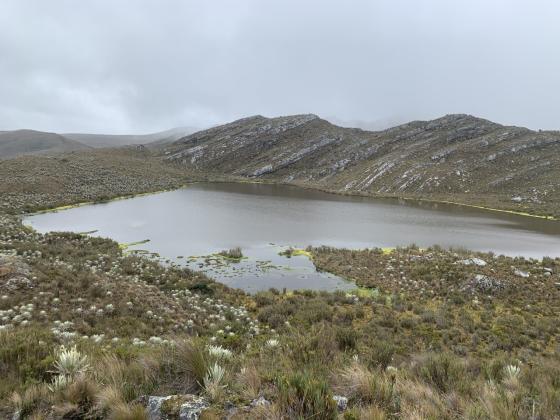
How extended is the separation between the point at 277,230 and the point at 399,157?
6470 cm

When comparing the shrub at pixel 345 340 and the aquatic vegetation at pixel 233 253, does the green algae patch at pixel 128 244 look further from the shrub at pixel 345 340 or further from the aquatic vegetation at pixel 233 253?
the shrub at pixel 345 340

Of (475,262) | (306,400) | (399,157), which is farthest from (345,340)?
(399,157)

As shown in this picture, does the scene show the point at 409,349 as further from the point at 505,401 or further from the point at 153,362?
the point at 153,362

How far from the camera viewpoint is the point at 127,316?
10.1 metres

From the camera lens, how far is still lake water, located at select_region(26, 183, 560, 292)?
1920cm

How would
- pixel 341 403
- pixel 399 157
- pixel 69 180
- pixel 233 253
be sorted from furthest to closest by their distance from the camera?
pixel 399 157 < pixel 69 180 < pixel 233 253 < pixel 341 403

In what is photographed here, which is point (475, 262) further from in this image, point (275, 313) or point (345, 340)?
point (345, 340)

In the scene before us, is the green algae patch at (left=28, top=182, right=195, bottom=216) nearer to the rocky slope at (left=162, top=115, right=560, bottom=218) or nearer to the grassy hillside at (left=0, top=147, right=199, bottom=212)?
the grassy hillside at (left=0, top=147, right=199, bottom=212)

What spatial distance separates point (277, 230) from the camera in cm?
2936

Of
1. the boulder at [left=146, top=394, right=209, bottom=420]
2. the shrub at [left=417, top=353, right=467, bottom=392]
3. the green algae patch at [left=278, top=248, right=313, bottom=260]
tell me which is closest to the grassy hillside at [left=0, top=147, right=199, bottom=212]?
the green algae patch at [left=278, top=248, right=313, bottom=260]

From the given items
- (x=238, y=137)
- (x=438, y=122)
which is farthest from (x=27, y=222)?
(x=438, y=122)

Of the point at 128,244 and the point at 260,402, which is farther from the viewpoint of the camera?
the point at 128,244

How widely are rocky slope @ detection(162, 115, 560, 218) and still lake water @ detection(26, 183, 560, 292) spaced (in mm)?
20074

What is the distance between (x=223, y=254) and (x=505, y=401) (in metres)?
18.4
